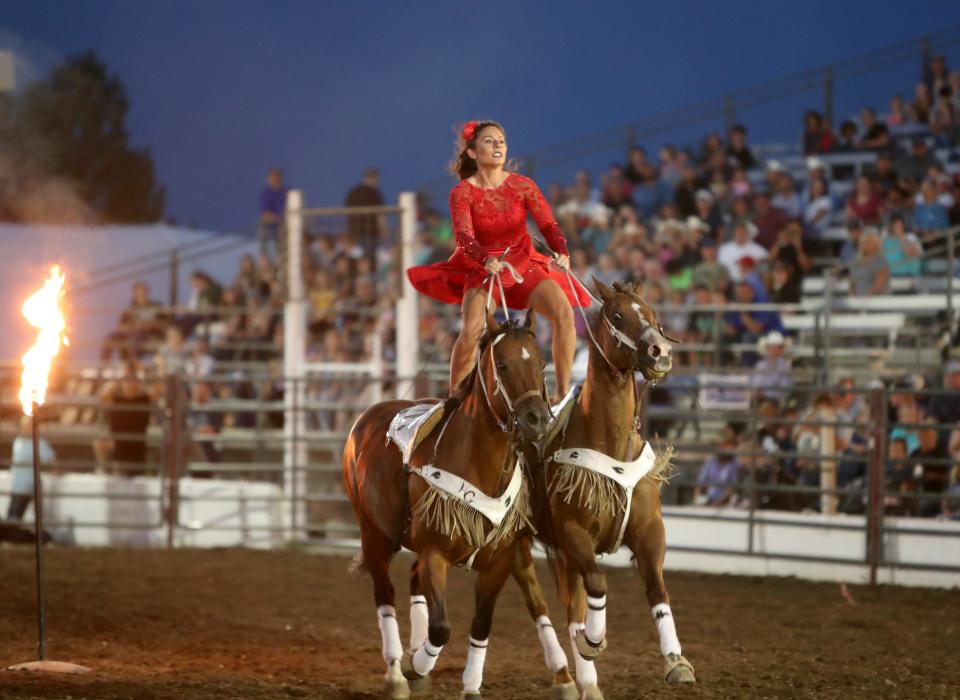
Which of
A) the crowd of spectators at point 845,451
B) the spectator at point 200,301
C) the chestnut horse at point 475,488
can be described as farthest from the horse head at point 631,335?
the spectator at point 200,301

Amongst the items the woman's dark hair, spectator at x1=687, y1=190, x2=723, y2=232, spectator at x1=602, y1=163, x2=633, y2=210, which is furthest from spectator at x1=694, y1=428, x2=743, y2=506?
spectator at x1=602, y1=163, x2=633, y2=210

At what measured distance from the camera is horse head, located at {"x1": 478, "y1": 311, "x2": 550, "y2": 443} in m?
5.52

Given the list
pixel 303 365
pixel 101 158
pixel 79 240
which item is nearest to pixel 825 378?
pixel 303 365

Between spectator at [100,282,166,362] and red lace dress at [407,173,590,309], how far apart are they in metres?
11.7

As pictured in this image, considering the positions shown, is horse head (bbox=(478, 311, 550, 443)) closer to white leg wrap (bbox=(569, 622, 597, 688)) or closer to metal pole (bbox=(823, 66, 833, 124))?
white leg wrap (bbox=(569, 622, 597, 688))

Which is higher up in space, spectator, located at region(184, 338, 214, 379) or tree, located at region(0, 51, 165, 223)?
tree, located at region(0, 51, 165, 223)

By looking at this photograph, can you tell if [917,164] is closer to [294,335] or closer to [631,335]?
[294,335]

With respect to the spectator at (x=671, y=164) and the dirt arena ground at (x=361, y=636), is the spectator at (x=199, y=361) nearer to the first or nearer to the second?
the dirt arena ground at (x=361, y=636)

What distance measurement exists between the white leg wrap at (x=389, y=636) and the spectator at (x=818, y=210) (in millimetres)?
10611

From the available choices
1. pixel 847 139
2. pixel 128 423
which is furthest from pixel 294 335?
pixel 847 139

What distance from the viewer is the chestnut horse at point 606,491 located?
621cm

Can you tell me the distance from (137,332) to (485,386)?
44.1 feet

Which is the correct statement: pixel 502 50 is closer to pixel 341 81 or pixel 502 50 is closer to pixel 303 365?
pixel 341 81

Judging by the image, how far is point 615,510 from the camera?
20.8ft
